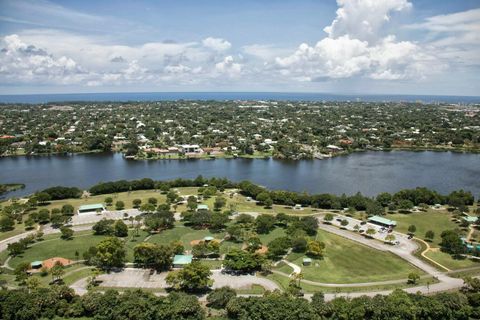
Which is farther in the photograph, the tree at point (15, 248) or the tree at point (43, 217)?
the tree at point (43, 217)

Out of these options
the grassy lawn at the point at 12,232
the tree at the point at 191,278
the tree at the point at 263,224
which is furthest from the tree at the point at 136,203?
the tree at the point at 191,278

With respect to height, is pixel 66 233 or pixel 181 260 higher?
pixel 66 233

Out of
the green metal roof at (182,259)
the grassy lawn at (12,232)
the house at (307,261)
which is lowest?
the house at (307,261)

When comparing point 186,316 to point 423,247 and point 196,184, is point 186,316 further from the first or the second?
point 196,184

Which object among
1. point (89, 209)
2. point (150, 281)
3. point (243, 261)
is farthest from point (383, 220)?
point (89, 209)

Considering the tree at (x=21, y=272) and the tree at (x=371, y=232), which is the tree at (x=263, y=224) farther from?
the tree at (x=21, y=272)

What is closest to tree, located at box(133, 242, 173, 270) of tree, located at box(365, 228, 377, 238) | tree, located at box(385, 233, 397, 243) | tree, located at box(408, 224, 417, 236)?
tree, located at box(365, 228, 377, 238)

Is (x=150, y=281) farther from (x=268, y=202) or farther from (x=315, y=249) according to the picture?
(x=268, y=202)
